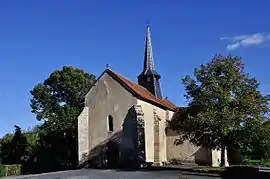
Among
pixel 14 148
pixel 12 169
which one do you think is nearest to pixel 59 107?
pixel 14 148

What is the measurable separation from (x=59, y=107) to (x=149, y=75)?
13.6 meters

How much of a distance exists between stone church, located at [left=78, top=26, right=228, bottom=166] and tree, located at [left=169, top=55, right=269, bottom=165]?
22.4 ft

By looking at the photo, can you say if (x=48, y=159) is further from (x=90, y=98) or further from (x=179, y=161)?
(x=179, y=161)

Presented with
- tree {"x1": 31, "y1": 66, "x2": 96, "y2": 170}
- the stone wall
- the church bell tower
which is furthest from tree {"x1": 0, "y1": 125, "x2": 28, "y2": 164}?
the church bell tower

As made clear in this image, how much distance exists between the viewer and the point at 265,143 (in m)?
30.4

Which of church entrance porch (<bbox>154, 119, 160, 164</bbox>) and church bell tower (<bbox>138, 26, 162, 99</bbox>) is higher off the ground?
church bell tower (<bbox>138, 26, 162, 99</bbox>)

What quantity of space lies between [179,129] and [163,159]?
8.09 m

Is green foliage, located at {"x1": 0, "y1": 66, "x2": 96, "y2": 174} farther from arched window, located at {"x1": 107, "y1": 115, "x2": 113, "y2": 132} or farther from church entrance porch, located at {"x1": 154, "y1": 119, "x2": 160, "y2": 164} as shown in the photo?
church entrance porch, located at {"x1": 154, "y1": 119, "x2": 160, "y2": 164}

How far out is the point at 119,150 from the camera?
39062mm

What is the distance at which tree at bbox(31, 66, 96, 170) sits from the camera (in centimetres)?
4872

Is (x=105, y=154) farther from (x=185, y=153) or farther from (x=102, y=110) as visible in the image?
(x=185, y=153)

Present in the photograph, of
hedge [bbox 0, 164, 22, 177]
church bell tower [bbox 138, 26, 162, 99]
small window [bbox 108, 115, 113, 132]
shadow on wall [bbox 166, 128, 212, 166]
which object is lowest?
hedge [bbox 0, 164, 22, 177]

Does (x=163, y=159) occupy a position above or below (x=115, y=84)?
below

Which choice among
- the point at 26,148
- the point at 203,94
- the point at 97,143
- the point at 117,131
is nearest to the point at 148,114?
the point at 117,131
